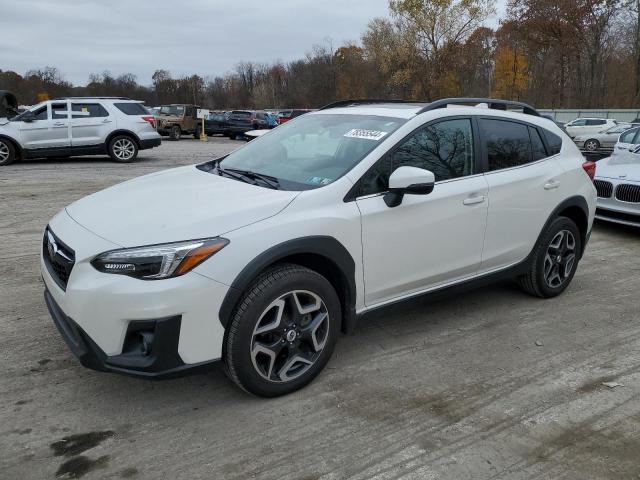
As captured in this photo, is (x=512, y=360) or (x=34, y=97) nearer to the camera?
(x=512, y=360)

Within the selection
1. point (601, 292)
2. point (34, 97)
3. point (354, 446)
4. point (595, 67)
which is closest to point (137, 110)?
point (601, 292)

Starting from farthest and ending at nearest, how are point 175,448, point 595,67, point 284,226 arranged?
point 595,67, point 284,226, point 175,448

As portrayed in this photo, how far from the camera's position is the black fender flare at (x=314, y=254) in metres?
2.83

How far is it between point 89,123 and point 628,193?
12483 mm

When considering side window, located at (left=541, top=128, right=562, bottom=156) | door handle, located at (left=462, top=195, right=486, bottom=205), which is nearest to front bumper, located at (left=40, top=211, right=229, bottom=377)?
door handle, located at (left=462, top=195, right=486, bottom=205)

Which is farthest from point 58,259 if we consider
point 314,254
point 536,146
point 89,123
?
point 89,123

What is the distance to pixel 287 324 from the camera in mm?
3115

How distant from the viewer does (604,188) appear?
26.1ft

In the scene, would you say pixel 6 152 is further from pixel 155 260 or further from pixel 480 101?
pixel 155 260

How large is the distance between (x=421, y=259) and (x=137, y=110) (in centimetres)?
1324

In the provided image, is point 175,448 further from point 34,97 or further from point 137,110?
point 34,97

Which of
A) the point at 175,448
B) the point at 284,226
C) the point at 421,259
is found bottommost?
the point at 175,448

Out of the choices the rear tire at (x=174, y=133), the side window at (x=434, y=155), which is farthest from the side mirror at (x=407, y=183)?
the rear tire at (x=174, y=133)

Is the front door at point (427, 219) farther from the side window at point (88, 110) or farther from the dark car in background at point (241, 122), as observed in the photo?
the dark car in background at point (241, 122)
